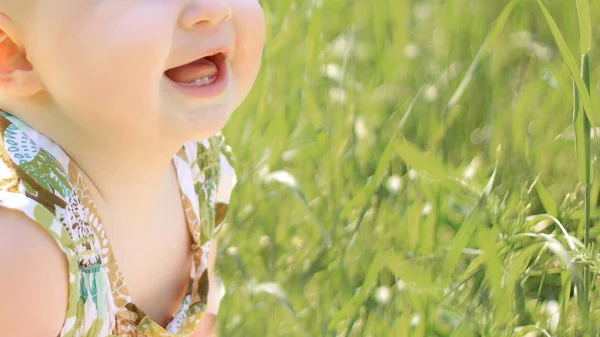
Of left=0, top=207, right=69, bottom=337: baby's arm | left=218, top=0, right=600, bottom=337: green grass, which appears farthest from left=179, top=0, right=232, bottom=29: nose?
left=218, top=0, right=600, bottom=337: green grass

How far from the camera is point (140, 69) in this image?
104 cm

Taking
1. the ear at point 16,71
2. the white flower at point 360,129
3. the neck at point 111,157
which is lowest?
the white flower at point 360,129

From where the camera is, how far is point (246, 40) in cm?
114

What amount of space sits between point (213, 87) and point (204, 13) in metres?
0.10

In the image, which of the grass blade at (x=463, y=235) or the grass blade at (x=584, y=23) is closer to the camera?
the grass blade at (x=584, y=23)

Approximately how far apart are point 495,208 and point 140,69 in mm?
532

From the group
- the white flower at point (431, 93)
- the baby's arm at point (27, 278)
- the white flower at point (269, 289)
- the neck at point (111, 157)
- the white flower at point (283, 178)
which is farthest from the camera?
the white flower at point (431, 93)

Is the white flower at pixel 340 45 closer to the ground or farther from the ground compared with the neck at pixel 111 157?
closer to the ground

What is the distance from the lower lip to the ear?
A: 149 mm

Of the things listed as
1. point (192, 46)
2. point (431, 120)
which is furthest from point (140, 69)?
point (431, 120)

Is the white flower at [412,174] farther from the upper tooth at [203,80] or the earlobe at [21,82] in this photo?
the earlobe at [21,82]

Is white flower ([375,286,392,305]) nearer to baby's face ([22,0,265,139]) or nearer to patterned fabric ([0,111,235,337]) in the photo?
patterned fabric ([0,111,235,337])

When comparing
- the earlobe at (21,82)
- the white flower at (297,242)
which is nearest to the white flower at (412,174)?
the white flower at (297,242)

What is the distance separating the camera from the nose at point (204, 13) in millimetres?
1060
